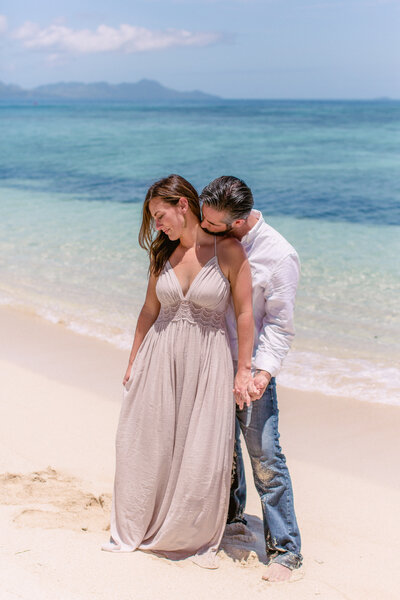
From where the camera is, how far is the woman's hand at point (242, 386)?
2812mm

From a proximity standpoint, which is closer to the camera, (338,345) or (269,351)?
(269,351)

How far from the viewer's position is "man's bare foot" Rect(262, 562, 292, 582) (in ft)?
9.34

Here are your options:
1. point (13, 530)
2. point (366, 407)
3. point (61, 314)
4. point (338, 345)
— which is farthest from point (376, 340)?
point (13, 530)

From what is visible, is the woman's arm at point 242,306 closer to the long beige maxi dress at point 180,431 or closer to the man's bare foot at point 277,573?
the long beige maxi dress at point 180,431

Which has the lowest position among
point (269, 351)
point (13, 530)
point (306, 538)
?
point (306, 538)

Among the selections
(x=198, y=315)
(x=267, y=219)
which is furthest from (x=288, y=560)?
(x=267, y=219)

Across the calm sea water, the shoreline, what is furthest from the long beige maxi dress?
the calm sea water

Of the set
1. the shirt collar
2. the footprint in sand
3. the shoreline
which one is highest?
the shirt collar

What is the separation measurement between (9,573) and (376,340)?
17.1 ft

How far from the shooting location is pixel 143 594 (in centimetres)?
257

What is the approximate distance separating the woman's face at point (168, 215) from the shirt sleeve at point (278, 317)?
0.49 metres

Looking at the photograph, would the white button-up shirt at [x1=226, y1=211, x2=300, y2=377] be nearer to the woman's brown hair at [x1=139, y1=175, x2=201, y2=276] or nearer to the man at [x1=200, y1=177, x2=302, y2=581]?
the man at [x1=200, y1=177, x2=302, y2=581]

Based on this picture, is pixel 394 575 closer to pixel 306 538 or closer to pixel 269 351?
pixel 306 538

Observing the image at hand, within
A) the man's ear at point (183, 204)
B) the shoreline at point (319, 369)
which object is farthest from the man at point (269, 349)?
the shoreline at point (319, 369)
